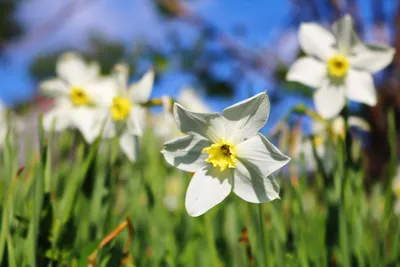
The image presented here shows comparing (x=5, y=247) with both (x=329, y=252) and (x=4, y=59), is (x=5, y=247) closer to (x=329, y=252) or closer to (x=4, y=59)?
(x=329, y=252)

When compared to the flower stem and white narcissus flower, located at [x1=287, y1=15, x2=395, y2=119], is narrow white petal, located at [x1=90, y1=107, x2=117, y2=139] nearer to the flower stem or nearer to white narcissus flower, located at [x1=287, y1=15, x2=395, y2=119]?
white narcissus flower, located at [x1=287, y1=15, x2=395, y2=119]

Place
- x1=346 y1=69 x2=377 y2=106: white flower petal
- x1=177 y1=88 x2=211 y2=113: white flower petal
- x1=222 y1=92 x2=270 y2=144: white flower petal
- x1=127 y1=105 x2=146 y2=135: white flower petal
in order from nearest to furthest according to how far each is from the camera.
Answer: x1=222 y1=92 x2=270 y2=144: white flower petal < x1=346 y1=69 x2=377 y2=106: white flower petal < x1=127 y1=105 x2=146 y2=135: white flower petal < x1=177 y1=88 x2=211 y2=113: white flower petal

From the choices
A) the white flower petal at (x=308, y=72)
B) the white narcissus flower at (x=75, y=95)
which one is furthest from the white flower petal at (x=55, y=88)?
the white flower petal at (x=308, y=72)

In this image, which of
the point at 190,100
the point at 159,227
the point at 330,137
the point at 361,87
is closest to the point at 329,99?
the point at 361,87

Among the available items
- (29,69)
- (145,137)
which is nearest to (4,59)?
(29,69)

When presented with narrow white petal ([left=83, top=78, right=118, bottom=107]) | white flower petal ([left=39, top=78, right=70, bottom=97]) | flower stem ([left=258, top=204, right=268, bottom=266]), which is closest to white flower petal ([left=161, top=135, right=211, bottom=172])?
flower stem ([left=258, top=204, right=268, bottom=266])

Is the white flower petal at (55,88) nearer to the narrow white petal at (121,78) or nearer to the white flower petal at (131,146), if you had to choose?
the narrow white petal at (121,78)
